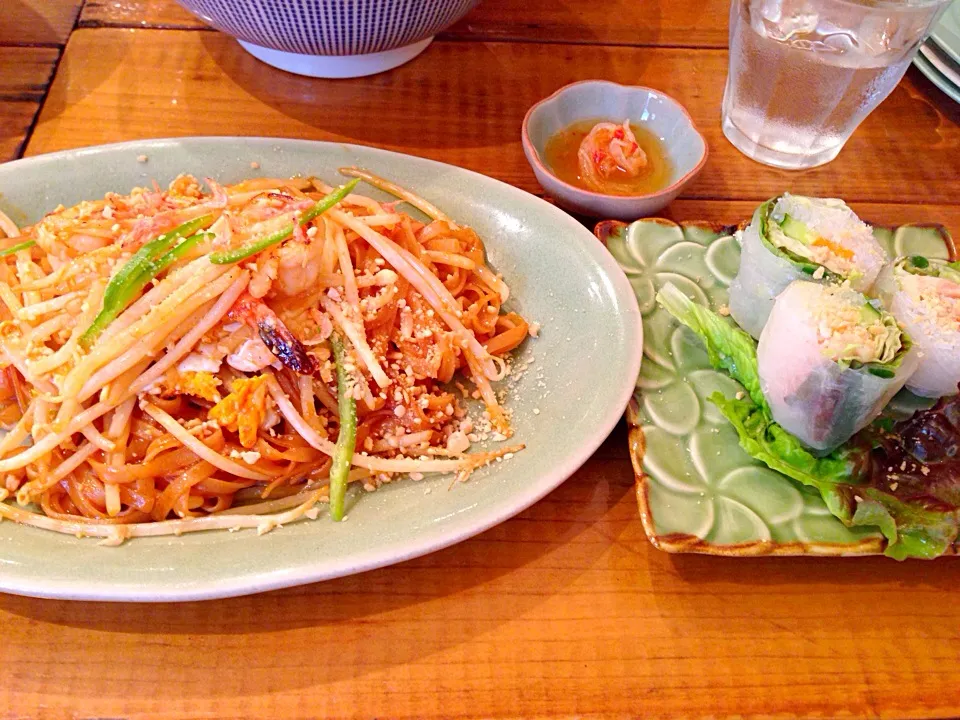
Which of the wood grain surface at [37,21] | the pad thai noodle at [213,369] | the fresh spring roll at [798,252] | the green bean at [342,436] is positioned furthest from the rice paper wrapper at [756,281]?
the wood grain surface at [37,21]

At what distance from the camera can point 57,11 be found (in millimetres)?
2490

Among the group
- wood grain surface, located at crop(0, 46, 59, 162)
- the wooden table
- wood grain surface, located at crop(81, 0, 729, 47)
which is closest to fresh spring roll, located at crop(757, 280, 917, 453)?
the wooden table

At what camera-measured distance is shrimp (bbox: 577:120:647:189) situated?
2031 millimetres

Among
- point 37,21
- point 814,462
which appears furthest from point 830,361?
point 37,21

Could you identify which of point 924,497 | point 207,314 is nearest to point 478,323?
point 207,314

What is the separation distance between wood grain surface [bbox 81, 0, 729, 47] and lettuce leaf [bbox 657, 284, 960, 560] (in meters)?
1.41

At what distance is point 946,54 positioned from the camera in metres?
2.42

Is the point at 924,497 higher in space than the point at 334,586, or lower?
higher

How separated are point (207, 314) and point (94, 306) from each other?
211mm

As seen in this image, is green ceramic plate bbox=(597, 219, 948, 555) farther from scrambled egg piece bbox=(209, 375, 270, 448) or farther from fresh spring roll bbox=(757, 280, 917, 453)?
scrambled egg piece bbox=(209, 375, 270, 448)

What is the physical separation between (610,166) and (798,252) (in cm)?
65

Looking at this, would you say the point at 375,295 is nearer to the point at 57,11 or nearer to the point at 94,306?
the point at 94,306

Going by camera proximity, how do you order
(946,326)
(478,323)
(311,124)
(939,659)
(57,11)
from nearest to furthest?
(939,659) < (946,326) < (478,323) < (311,124) < (57,11)

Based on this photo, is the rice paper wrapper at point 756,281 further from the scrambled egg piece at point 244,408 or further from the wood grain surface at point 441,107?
the scrambled egg piece at point 244,408
